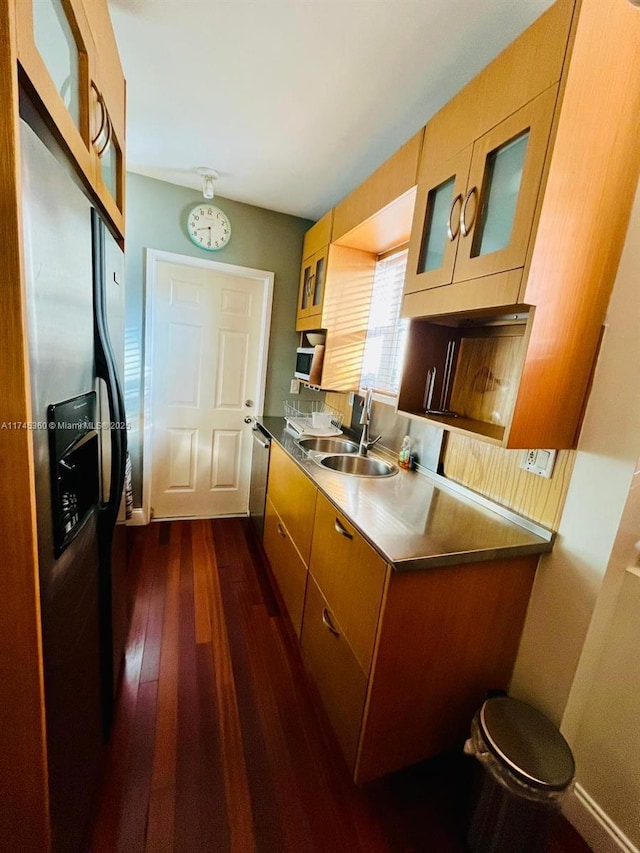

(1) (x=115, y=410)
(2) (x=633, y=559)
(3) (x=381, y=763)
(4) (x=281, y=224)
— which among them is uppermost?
(4) (x=281, y=224)

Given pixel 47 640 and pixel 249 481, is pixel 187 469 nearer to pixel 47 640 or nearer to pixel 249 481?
pixel 249 481

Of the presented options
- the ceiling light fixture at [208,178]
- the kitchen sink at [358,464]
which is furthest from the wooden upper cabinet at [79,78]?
the kitchen sink at [358,464]

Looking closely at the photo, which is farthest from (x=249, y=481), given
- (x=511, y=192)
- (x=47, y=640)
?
(x=511, y=192)

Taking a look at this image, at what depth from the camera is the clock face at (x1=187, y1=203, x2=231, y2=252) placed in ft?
8.32

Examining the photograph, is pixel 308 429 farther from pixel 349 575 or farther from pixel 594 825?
pixel 594 825

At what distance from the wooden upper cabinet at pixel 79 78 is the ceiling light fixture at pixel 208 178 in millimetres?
927

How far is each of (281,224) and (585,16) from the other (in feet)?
7.42

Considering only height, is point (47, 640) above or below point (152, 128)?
below

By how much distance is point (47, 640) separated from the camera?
687mm

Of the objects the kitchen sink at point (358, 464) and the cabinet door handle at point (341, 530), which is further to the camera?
the kitchen sink at point (358, 464)

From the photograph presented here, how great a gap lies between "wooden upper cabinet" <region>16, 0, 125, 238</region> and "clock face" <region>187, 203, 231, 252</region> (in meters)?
1.23

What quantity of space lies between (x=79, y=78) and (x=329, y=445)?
1849 mm

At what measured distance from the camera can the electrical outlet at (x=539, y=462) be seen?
1.19 m

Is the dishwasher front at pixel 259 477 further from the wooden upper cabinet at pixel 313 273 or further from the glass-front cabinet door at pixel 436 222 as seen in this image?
the glass-front cabinet door at pixel 436 222
